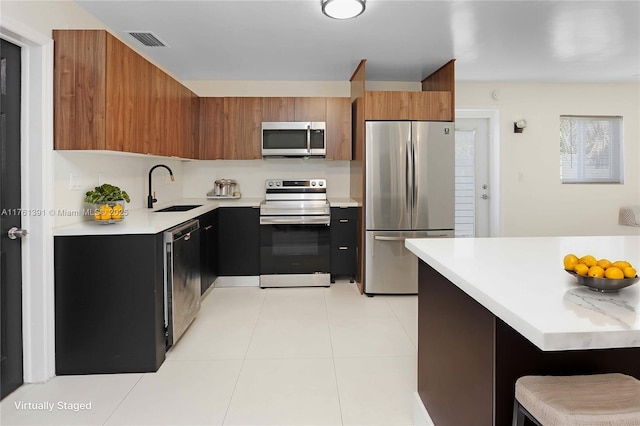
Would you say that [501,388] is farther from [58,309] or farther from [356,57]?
[356,57]

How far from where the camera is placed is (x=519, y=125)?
5.01 metres

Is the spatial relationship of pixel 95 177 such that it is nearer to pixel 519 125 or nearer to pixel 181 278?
pixel 181 278

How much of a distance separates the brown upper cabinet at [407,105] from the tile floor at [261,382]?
1.92 metres

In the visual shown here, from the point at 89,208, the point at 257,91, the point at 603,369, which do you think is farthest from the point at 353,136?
the point at 603,369

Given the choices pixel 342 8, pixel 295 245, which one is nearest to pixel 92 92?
pixel 342 8

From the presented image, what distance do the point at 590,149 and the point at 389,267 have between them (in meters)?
3.36

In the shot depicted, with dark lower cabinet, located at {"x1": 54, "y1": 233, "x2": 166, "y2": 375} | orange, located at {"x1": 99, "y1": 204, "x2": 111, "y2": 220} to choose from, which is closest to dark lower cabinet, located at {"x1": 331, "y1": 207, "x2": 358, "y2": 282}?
dark lower cabinet, located at {"x1": 54, "y1": 233, "x2": 166, "y2": 375}

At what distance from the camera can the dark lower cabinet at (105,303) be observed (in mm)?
2355

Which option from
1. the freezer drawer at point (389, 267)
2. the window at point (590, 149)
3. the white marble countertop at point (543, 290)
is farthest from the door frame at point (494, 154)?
the white marble countertop at point (543, 290)

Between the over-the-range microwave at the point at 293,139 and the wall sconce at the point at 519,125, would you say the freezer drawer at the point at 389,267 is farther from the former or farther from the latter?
the wall sconce at the point at 519,125

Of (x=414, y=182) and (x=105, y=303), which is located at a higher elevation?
(x=414, y=182)

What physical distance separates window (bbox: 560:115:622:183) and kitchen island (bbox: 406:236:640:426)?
12.4 ft

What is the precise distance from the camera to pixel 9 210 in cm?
219

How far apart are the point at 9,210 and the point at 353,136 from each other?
3252mm
